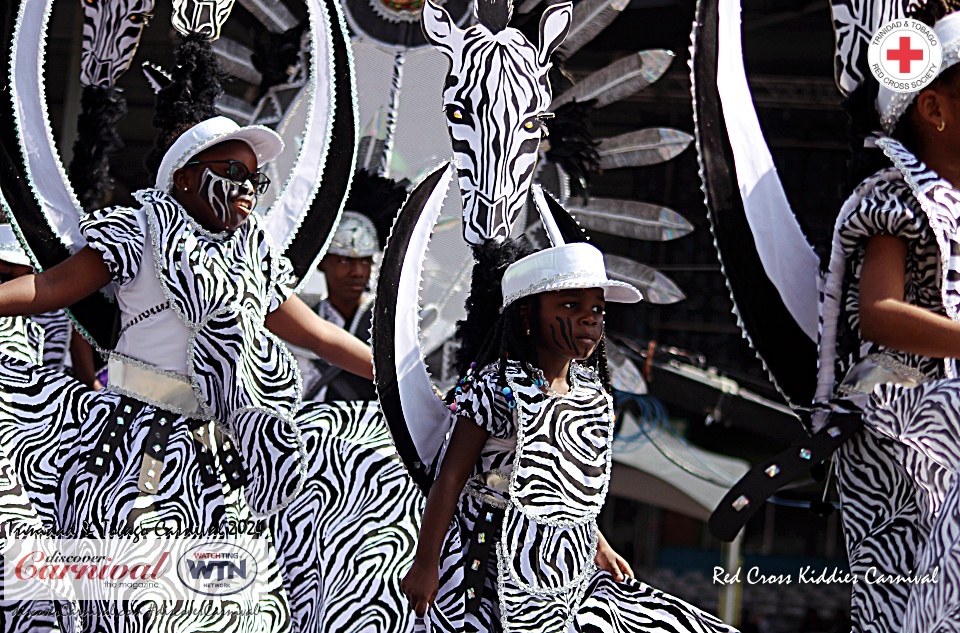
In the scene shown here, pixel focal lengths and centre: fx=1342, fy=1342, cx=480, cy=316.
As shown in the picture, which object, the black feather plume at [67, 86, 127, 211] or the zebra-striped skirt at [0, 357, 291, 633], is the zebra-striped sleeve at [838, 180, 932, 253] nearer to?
the zebra-striped skirt at [0, 357, 291, 633]

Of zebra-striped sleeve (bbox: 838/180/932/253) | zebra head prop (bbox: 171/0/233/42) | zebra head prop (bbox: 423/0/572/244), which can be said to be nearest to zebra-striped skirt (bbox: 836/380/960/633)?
zebra-striped sleeve (bbox: 838/180/932/253)

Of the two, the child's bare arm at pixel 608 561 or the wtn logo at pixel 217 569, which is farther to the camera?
the wtn logo at pixel 217 569

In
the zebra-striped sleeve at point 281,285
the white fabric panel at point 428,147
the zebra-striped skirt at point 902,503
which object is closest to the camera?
the zebra-striped skirt at point 902,503

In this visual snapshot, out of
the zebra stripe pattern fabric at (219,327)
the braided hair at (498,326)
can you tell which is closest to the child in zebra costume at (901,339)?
the braided hair at (498,326)

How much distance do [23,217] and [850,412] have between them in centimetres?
256

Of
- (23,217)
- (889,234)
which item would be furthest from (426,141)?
(889,234)

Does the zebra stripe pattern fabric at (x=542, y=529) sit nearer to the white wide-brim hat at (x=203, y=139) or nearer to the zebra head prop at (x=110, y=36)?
the white wide-brim hat at (x=203, y=139)

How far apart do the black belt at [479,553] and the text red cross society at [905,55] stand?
151 centimetres

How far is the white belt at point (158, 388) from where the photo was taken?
3.80 m

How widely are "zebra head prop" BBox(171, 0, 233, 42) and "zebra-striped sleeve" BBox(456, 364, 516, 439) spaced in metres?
2.11

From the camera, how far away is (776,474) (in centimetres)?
329

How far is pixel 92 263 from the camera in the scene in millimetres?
3811

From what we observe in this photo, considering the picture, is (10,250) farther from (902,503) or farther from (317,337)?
(902,503)

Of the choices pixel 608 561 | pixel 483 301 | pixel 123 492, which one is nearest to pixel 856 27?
pixel 483 301
